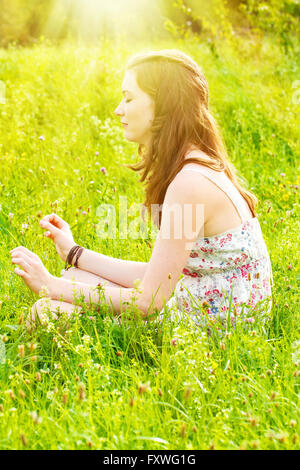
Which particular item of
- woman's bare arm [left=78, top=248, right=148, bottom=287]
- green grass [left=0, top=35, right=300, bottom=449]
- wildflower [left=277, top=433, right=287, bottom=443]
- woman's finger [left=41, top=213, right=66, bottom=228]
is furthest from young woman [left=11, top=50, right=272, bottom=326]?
wildflower [left=277, top=433, right=287, bottom=443]

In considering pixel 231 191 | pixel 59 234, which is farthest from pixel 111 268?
pixel 231 191

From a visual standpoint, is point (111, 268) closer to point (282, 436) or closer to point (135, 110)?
point (135, 110)

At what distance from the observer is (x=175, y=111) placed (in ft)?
7.36

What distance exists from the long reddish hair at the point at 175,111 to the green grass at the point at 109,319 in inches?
26.2

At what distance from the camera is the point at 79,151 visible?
15.0 feet

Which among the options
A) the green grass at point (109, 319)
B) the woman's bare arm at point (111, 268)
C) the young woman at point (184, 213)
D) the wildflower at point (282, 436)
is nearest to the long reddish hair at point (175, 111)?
the young woman at point (184, 213)

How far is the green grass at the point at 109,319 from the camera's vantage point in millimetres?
1711

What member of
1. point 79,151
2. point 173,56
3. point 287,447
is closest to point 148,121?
point 173,56

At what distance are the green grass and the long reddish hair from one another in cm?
66

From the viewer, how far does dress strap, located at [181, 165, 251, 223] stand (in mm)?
2135

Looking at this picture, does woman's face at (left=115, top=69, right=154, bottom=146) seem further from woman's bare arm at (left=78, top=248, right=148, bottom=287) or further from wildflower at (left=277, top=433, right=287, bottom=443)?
wildflower at (left=277, top=433, right=287, bottom=443)

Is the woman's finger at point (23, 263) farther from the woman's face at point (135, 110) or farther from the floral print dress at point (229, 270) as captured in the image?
the woman's face at point (135, 110)

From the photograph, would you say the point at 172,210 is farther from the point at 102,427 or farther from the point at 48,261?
the point at 48,261

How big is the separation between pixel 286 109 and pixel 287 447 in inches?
148
